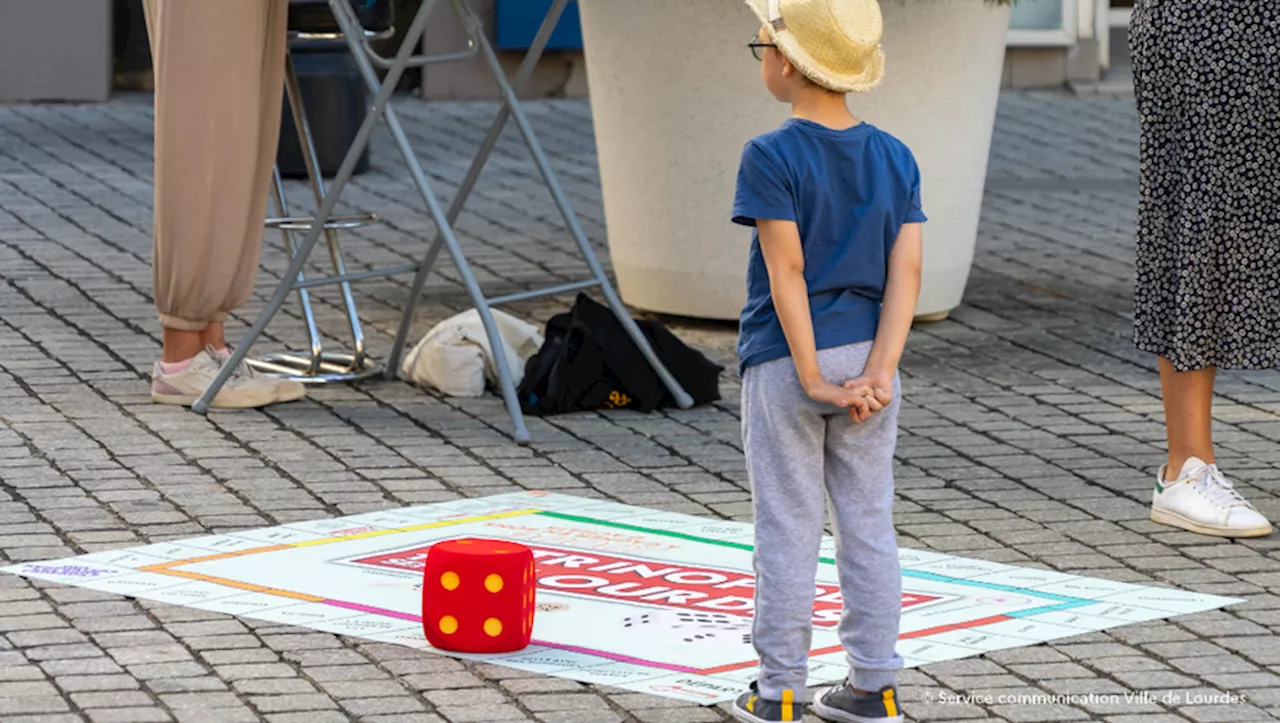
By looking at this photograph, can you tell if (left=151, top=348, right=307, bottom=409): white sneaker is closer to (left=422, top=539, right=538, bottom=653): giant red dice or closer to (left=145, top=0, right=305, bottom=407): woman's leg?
(left=145, top=0, right=305, bottom=407): woman's leg

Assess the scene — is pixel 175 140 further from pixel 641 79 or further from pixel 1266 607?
pixel 1266 607

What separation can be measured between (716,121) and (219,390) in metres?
2.08

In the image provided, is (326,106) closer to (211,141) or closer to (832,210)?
(211,141)

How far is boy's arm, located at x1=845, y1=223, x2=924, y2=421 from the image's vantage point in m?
3.91

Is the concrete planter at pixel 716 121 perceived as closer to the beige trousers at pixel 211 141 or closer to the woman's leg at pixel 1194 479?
the beige trousers at pixel 211 141

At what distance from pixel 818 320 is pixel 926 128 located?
4160 millimetres

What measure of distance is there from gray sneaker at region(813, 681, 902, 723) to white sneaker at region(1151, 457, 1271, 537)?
1.75m

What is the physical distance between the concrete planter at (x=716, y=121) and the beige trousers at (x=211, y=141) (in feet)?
5.12

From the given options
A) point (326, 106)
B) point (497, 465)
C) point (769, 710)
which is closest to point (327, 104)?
point (326, 106)

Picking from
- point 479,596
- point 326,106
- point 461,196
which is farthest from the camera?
point 326,106

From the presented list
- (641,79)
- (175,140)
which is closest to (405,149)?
(175,140)

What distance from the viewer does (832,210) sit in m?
3.91

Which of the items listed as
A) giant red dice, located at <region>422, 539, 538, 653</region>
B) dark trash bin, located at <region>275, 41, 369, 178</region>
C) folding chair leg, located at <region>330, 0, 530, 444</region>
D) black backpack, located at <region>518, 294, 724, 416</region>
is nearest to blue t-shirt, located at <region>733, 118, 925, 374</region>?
giant red dice, located at <region>422, 539, 538, 653</region>

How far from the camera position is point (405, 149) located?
6801mm
